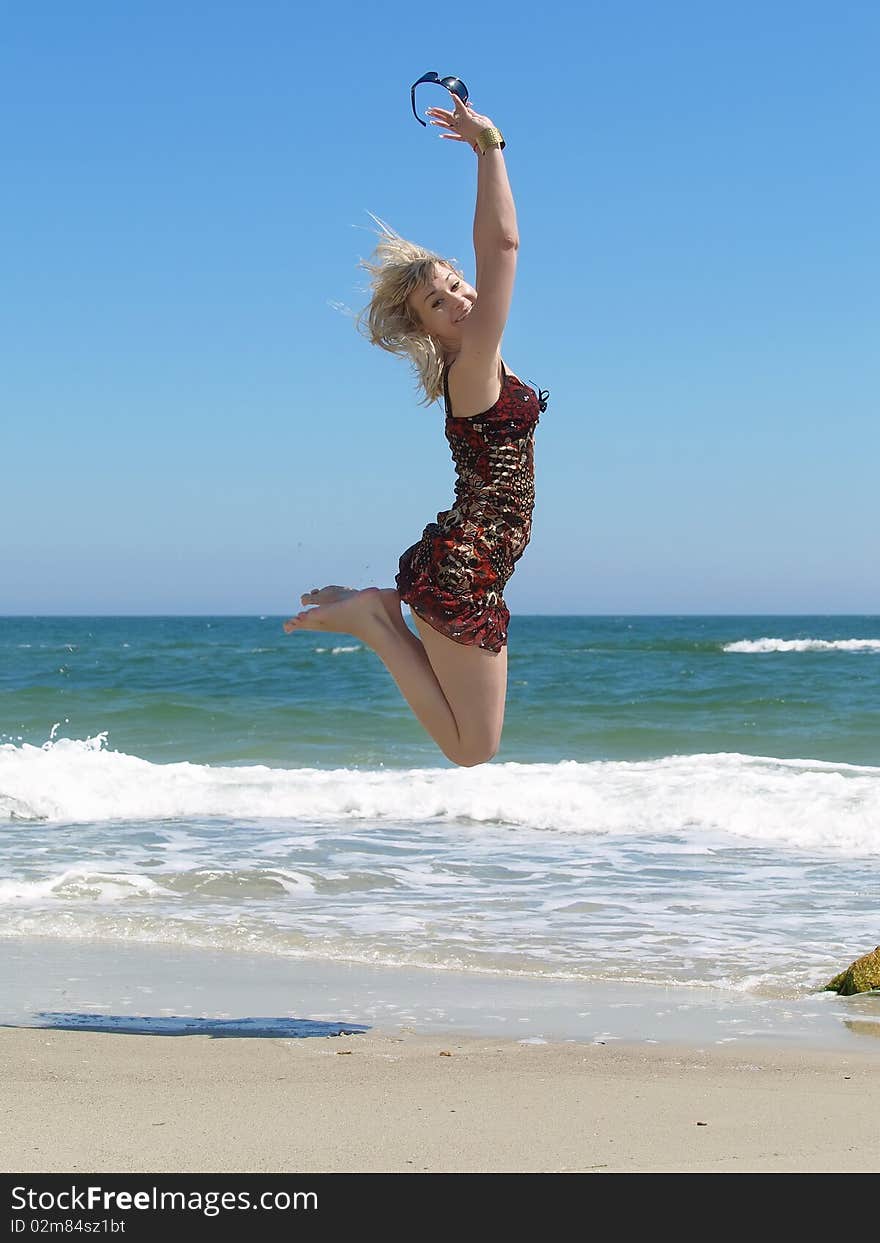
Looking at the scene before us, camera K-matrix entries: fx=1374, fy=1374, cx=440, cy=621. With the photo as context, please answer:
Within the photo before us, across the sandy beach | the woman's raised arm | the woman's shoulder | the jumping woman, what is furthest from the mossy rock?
the woman's raised arm

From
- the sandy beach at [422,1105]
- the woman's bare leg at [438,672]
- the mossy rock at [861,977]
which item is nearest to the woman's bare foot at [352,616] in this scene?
the woman's bare leg at [438,672]

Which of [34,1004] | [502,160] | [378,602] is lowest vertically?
[34,1004]

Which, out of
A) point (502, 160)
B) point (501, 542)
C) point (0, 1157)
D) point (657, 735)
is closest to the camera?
point (0, 1157)

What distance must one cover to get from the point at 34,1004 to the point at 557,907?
3600 mm

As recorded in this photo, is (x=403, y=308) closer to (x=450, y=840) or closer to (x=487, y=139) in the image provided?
(x=487, y=139)

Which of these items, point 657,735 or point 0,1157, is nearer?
point 0,1157

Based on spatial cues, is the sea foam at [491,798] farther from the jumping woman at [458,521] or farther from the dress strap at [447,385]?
the dress strap at [447,385]

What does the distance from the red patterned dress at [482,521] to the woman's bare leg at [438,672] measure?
73mm

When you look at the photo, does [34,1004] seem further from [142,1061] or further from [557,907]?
[557,907]

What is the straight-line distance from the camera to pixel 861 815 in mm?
11984

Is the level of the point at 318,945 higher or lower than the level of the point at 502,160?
lower

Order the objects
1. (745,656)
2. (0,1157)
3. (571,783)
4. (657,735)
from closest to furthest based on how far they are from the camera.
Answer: (0,1157) < (571,783) < (657,735) < (745,656)

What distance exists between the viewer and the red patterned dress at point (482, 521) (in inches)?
197

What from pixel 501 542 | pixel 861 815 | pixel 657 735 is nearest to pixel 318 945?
pixel 501 542
